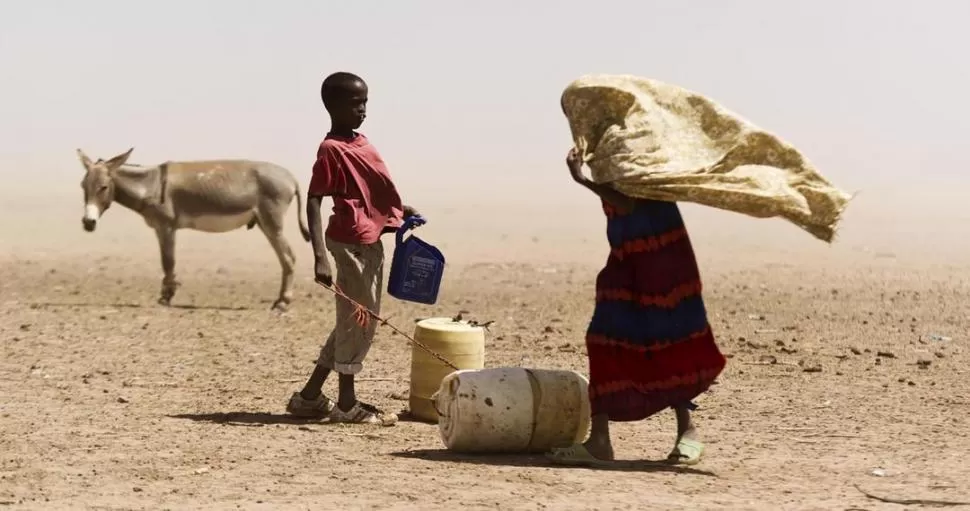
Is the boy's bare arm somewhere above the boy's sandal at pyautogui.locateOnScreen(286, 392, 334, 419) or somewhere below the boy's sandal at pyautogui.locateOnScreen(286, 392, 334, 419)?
above

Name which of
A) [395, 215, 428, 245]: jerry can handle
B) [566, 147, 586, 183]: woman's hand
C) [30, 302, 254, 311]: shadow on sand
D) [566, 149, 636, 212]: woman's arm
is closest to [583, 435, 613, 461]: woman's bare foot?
[566, 149, 636, 212]: woman's arm

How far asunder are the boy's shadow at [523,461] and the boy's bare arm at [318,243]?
939 mm

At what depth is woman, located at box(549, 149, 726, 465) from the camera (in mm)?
6777

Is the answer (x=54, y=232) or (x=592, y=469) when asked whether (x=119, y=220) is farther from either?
(x=592, y=469)

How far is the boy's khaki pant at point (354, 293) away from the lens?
7.78 meters

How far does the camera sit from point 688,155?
6.77 m

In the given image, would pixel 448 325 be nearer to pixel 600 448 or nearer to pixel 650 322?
pixel 600 448

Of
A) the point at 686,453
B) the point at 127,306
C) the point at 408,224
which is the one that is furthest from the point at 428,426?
the point at 127,306

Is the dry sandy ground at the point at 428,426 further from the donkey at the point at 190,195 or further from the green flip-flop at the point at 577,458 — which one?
the donkey at the point at 190,195

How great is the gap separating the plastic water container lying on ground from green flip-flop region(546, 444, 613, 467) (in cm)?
22

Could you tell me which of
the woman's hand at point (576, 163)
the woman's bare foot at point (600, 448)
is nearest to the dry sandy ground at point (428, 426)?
the woman's bare foot at point (600, 448)

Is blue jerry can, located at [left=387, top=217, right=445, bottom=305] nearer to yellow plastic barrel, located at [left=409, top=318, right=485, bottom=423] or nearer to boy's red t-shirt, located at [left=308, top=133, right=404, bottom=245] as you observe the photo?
boy's red t-shirt, located at [left=308, top=133, right=404, bottom=245]

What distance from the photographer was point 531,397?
23.4 ft

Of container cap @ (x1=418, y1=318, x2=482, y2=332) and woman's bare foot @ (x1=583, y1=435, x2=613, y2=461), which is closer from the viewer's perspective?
woman's bare foot @ (x1=583, y1=435, x2=613, y2=461)
